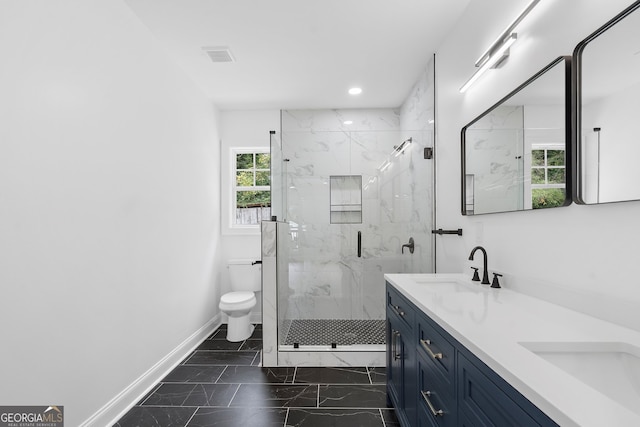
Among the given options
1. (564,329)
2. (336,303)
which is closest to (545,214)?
(564,329)

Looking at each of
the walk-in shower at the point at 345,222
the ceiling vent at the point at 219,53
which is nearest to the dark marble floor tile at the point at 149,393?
the walk-in shower at the point at 345,222

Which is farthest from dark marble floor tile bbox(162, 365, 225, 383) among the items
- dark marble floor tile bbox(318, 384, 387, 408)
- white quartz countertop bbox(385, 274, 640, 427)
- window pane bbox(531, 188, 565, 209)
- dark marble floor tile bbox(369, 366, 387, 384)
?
window pane bbox(531, 188, 565, 209)

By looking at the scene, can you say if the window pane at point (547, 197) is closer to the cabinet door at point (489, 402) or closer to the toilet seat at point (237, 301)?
the cabinet door at point (489, 402)

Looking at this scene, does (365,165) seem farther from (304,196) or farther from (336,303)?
(336,303)

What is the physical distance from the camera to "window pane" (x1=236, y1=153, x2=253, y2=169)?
4094mm

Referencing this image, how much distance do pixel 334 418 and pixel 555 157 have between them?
1899 millimetres

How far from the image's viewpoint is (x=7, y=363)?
1316 millimetres

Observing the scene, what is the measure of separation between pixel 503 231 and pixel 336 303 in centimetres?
197

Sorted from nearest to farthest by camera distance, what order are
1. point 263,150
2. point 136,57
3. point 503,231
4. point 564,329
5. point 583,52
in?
point 564,329, point 583,52, point 503,231, point 136,57, point 263,150

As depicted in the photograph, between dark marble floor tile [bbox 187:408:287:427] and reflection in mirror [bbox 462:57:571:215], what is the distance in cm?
184

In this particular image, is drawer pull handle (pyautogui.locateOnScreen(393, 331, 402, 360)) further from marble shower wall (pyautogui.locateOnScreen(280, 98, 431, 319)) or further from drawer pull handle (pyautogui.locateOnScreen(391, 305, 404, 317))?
marble shower wall (pyautogui.locateOnScreen(280, 98, 431, 319))

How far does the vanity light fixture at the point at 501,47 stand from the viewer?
1477 mm

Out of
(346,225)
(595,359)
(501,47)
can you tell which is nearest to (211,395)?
(346,225)

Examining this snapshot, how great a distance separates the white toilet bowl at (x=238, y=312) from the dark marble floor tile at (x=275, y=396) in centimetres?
91
